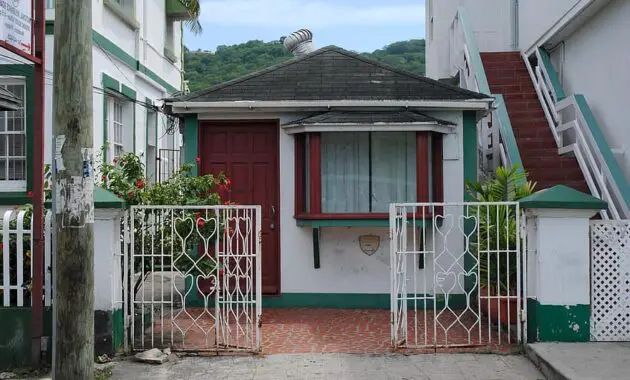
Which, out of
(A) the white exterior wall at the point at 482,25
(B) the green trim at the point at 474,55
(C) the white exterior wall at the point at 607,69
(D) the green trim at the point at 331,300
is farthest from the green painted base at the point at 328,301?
(A) the white exterior wall at the point at 482,25

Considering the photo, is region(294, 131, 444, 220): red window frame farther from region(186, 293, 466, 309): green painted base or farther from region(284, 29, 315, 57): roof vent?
region(284, 29, 315, 57): roof vent

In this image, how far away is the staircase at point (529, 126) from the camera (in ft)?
35.8

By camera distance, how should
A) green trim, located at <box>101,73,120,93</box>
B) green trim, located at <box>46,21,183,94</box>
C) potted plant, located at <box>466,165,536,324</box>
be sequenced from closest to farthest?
potted plant, located at <box>466,165,536,324</box> → green trim, located at <box>46,21,183,94</box> → green trim, located at <box>101,73,120,93</box>

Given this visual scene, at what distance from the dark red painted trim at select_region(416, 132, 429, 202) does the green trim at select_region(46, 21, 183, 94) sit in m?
5.62

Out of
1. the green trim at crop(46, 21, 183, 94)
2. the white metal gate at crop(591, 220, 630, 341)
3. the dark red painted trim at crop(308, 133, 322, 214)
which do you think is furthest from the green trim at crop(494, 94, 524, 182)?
the green trim at crop(46, 21, 183, 94)

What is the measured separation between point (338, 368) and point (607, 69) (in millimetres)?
6919

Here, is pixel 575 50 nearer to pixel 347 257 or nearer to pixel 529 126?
pixel 529 126

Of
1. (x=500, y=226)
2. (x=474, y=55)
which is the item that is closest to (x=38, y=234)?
(x=500, y=226)

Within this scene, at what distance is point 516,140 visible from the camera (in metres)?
11.9

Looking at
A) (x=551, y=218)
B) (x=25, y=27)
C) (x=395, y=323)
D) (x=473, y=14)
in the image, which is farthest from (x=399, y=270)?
(x=473, y=14)

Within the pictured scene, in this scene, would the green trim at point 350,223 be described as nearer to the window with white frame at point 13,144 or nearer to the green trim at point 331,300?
the green trim at point 331,300

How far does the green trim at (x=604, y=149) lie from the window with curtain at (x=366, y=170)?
268cm

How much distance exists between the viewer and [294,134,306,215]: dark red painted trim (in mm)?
9992

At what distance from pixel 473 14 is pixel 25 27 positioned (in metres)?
12.4
